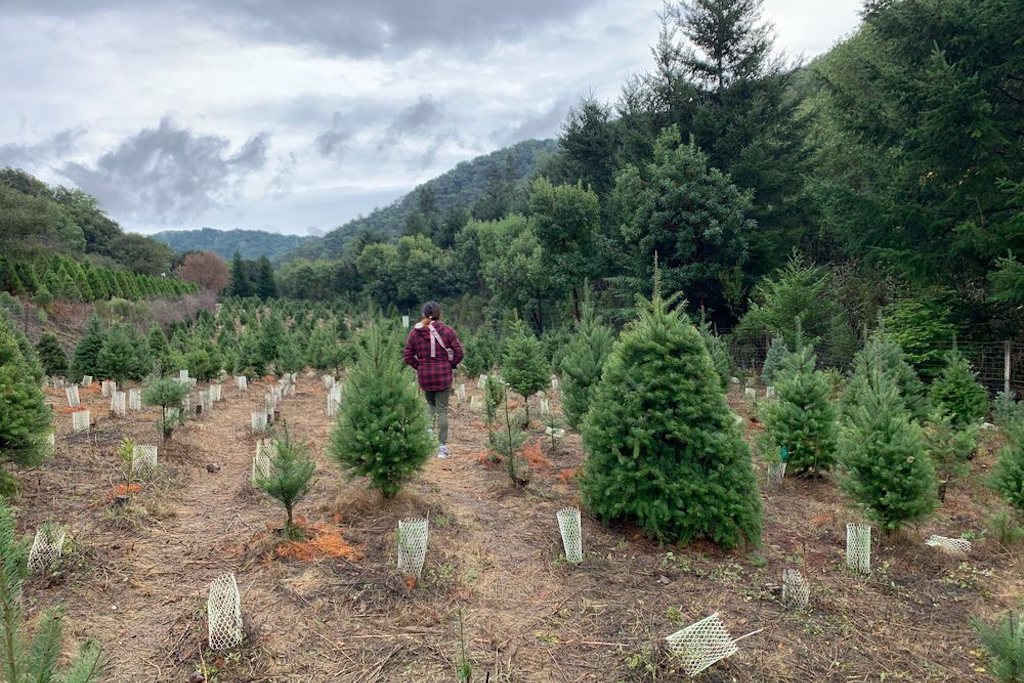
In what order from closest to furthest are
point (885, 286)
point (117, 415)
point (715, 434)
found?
1. point (715, 434)
2. point (117, 415)
3. point (885, 286)

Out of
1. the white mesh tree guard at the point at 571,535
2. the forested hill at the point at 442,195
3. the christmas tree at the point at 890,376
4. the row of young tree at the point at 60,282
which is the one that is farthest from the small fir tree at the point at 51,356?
the forested hill at the point at 442,195

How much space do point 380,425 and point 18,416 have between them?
327 centimetres

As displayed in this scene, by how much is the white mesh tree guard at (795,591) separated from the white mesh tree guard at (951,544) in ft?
8.26

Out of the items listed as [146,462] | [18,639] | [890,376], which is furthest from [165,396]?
[890,376]

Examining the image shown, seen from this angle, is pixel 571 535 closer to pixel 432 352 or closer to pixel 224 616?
pixel 224 616

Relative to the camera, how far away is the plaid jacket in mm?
7152

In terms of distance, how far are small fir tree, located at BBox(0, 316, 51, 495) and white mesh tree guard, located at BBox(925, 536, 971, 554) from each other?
8.73m

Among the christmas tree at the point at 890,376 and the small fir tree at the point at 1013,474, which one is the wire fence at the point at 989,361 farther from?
the small fir tree at the point at 1013,474

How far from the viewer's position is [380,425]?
5312mm

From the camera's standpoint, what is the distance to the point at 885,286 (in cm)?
1895

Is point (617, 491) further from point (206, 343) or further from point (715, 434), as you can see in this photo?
point (206, 343)

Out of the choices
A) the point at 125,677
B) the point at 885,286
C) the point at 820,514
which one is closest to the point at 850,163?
the point at 885,286

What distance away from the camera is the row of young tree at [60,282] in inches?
823

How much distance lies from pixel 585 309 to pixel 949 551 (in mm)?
5567
